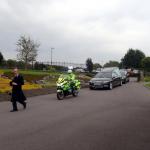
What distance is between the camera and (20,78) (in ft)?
54.0

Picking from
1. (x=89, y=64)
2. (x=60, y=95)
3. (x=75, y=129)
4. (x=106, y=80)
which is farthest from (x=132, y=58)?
(x=75, y=129)

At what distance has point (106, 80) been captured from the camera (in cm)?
3102

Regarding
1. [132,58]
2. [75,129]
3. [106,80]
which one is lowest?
[75,129]

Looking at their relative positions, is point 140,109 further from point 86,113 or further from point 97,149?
point 97,149

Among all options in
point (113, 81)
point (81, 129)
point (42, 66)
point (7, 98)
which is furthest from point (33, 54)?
point (81, 129)

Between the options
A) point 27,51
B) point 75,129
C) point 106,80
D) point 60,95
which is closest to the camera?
point 75,129

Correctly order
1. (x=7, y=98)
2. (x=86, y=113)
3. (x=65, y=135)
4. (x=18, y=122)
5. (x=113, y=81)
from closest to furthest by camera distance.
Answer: (x=65, y=135), (x=18, y=122), (x=86, y=113), (x=7, y=98), (x=113, y=81)

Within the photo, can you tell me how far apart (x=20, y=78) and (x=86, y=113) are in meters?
3.35

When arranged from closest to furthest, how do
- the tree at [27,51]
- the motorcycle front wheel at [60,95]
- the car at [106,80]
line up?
the motorcycle front wheel at [60,95]
the car at [106,80]
the tree at [27,51]

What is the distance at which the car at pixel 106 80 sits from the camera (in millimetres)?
30797

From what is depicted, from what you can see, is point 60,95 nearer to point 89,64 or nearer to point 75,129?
point 75,129

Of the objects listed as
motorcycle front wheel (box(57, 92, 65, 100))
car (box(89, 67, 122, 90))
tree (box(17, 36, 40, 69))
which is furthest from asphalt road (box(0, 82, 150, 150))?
tree (box(17, 36, 40, 69))

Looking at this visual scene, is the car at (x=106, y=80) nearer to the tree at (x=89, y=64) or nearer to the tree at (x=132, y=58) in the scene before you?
the tree at (x=89, y=64)

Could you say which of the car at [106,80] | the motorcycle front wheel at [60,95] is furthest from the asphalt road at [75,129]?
the car at [106,80]
